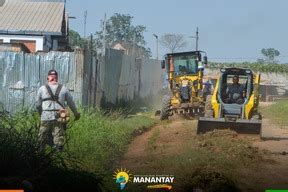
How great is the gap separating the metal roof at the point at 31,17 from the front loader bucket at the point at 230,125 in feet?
31.2

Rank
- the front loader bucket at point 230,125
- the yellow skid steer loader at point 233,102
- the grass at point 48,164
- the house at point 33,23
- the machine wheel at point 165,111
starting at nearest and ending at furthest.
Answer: the grass at point 48,164
the front loader bucket at point 230,125
the yellow skid steer loader at point 233,102
the machine wheel at point 165,111
the house at point 33,23

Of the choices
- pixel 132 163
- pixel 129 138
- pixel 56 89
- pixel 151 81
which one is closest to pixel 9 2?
pixel 151 81

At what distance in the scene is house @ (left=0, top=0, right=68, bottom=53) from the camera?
19516mm

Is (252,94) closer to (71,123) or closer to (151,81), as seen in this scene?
(71,123)

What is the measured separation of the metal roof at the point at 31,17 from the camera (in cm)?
1962

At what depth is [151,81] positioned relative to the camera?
23.7m

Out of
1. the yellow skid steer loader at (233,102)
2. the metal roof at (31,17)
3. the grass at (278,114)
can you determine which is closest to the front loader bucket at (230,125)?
the yellow skid steer loader at (233,102)

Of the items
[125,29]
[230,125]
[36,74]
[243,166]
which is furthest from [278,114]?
[243,166]

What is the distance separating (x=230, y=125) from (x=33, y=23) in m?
10.9

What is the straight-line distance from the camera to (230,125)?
10695mm

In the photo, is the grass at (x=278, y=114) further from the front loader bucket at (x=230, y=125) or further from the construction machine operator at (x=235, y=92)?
the front loader bucket at (x=230, y=125)

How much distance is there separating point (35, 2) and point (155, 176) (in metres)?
17.7

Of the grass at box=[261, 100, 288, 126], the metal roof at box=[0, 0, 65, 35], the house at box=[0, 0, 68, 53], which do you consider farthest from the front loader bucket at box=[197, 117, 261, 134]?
the metal roof at box=[0, 0, 65, 35]

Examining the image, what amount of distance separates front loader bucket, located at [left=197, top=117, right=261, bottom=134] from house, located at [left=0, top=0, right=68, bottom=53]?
9.16m
